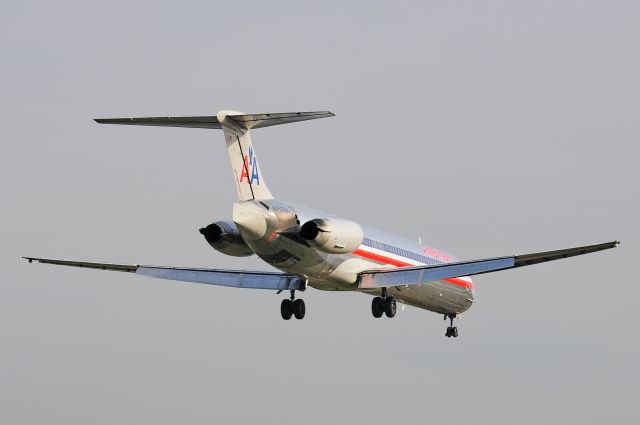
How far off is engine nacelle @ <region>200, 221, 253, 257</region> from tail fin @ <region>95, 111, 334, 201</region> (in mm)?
1426

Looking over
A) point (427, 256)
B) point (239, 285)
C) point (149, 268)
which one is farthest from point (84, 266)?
point (427, 256)

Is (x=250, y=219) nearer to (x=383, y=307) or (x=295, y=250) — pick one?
(x=295, y=250)

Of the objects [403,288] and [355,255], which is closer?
[355,255]

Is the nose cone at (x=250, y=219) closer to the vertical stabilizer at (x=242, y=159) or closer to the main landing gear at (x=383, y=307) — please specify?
the vertical stabilizer at (x=242, y=159)

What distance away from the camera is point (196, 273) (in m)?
48.6

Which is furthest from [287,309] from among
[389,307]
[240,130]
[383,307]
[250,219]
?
[240,130]

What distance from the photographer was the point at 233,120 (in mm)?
41688

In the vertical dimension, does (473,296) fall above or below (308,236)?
above

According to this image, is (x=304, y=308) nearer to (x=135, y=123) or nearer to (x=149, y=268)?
(x=149, y=268)

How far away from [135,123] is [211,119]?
2.34 meters

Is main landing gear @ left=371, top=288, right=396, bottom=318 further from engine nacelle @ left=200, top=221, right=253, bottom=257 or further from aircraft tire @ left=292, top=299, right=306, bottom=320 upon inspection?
engine nacelle @ left=200, top=221, right=253, bottom=257

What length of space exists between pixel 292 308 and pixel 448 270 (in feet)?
17.9

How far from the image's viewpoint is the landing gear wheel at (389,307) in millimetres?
47594

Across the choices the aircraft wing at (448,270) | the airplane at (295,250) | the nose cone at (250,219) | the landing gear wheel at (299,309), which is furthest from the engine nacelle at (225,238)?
the aircraft wing at (448,270)
